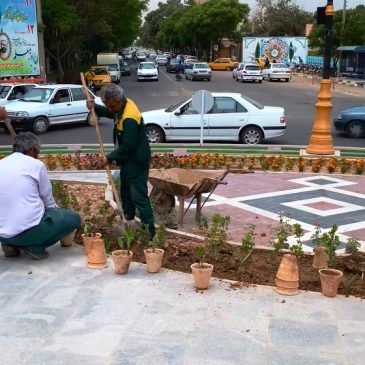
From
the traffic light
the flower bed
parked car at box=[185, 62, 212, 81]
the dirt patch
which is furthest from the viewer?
parked car at box=[185, 62, 212, 81]

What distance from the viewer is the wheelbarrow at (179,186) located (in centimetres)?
684

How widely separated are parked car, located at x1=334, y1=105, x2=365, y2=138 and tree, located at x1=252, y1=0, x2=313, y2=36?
75.6 meters

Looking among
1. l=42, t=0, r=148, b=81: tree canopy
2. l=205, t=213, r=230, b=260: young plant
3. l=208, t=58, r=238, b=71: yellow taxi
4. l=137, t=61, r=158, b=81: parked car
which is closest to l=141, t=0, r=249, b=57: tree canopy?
l=208, t=58, r=238, b=71: yellow taxi

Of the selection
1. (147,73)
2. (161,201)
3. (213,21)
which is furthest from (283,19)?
(161,201)

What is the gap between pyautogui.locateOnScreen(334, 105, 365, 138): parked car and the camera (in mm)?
16719

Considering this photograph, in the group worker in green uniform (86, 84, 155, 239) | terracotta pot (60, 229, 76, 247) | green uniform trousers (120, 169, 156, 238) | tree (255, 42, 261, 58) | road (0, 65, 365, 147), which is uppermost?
tree (255, 42, 261, 58)

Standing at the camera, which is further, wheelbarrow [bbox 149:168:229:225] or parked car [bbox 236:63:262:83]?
parked car [bbox 236:63:262:83]

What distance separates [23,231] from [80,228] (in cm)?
129

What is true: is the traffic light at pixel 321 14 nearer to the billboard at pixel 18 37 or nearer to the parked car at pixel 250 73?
the billboard at pixel 18 37

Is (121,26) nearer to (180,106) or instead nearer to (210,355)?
(180,106)

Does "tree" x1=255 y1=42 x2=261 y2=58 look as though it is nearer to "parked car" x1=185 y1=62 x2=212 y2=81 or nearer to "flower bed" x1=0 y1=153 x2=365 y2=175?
"parked car" x1=185 y1=62 x2=212 y2=81

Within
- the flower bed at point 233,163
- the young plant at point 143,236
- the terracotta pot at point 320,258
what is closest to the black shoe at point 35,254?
the young plant at point 143,236

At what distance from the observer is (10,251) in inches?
233

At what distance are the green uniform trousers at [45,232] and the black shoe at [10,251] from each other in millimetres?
177
